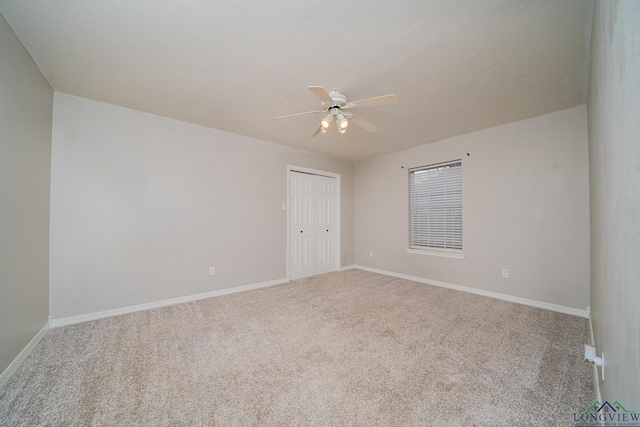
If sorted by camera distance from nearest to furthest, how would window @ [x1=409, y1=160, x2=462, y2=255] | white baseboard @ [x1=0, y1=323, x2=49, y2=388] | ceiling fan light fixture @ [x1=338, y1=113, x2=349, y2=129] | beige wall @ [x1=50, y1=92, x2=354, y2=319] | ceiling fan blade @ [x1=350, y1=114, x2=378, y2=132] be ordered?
white baseboard @ [x1=0, y1=323, x2=49, y2=388] → ceiling fan light fixture @ [x1=338, y1=113, x2=349, y2=129] → ceiling fan blade @ [x1=350, y1=114, x2=378, y2=132] → beige wall @ [x1=50, y1=92, x2=354, y2=319] → window @ [x1=409, y1=160, x2=462, y2=255]

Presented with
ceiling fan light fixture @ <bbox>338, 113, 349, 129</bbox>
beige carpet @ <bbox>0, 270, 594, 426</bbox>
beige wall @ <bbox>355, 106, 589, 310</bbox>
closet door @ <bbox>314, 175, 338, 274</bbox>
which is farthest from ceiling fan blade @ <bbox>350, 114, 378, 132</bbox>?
closet door @ <bbox>314, 175, 338, 274</bbox>

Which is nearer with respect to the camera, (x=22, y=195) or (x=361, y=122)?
(x=22, y=195)

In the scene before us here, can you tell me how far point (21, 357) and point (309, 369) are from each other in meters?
2.34

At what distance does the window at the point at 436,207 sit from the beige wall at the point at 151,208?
258 cm

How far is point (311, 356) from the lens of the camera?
2.05 meters

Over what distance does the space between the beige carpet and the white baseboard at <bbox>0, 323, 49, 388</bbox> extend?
1.8 inches

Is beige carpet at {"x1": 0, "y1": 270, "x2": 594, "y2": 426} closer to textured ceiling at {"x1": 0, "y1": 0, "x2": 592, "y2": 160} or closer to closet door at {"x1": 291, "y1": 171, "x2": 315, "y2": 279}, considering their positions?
closet door at {"x1": 291, "y1": 171, "x2": 315, "y2": 279}

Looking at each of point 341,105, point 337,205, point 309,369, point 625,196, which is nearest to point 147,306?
point 309,369

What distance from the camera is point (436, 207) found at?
4305 millimetres

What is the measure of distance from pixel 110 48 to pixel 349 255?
4.92 metres

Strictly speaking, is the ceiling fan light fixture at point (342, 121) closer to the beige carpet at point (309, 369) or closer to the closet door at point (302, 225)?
the beige carpet at point (309, 369)

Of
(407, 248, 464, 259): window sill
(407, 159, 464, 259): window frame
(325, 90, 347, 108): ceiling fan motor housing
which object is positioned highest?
(325, 90, 347, 108): ceiling fan motor housing

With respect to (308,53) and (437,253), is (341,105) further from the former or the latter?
(437,253)

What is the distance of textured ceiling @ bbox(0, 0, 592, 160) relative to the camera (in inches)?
63.2
